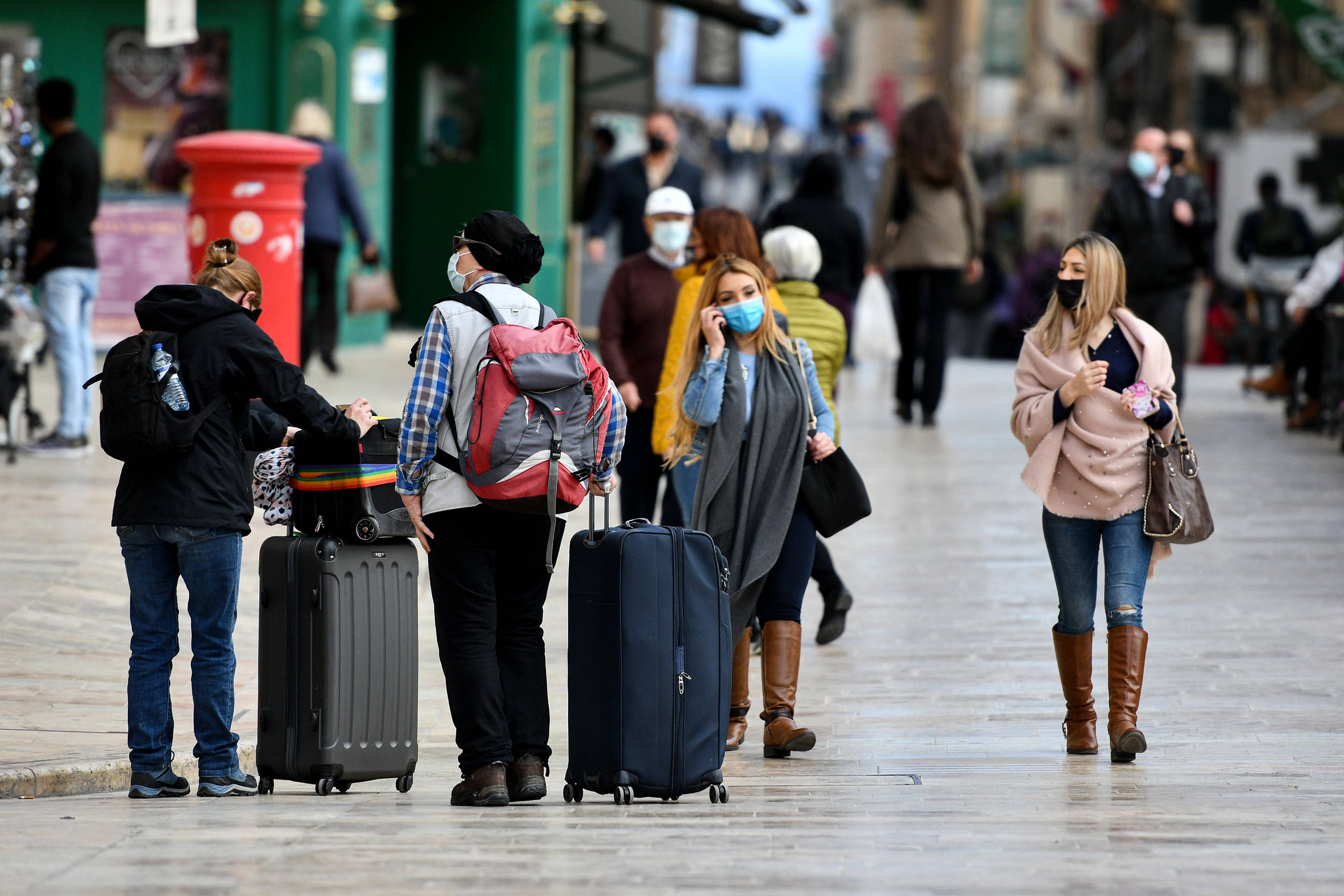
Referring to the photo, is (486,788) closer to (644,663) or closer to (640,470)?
(644,663)

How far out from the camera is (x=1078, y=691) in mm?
7305

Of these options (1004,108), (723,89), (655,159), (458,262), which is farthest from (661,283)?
(1004,108)

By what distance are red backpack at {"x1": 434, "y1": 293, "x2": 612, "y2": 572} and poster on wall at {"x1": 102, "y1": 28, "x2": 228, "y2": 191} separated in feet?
43.1

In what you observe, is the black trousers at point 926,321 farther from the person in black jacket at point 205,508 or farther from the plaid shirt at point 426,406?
the plaid shirt at point 426,406

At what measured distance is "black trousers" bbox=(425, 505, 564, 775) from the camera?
6105 mm

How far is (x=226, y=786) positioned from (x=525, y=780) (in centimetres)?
91

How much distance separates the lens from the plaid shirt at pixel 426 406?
6012mm

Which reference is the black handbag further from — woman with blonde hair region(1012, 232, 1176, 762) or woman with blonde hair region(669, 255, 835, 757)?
woman with blonde hair region(1012, 232, 1176, 762)

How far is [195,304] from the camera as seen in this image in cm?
629

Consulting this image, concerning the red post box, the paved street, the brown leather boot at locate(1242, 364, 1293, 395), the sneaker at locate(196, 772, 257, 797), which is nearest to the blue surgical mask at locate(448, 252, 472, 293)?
the paved street

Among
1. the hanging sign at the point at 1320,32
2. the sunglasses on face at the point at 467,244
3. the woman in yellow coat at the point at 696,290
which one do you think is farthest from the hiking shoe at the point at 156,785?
the hanging sign at the point at 1320,32

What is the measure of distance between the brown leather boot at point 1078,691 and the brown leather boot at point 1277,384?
30.3 ft

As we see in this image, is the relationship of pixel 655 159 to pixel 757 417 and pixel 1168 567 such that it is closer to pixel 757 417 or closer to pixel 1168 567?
pixel 1168 567

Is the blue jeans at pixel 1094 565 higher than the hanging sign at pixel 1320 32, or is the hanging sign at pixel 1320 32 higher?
the hanging sign at pixel 1320 32
